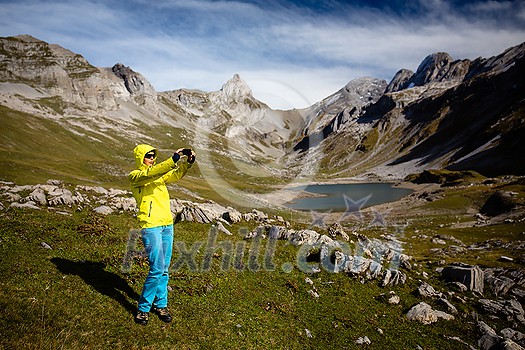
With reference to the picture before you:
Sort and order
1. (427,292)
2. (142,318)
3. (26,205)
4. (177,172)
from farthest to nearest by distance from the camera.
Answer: (26,205) < (427,292) < (177,172) < (142,318)

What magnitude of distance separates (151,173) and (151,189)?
0.97 metres

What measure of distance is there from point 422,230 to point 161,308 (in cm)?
7895

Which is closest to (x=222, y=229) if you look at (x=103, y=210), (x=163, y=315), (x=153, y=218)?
(x=103, y=210)

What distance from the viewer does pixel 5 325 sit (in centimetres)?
873

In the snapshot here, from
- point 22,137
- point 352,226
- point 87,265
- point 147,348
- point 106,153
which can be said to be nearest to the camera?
point 147,348

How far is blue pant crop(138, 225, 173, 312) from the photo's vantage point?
11.3 meters

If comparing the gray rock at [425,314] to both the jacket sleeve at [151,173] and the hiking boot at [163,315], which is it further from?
the jacket sleeve at [151,173]

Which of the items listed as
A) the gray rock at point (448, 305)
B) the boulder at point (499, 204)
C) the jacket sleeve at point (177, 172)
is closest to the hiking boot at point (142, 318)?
the jacket sleeve at point (177, 172)

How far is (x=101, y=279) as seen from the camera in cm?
1437

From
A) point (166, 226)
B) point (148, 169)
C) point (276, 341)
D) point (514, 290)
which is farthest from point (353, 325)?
point (514, 290)

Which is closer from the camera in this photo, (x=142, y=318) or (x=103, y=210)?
(x=142, y=318)

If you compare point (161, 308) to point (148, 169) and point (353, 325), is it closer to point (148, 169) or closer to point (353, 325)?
point (148, 169)

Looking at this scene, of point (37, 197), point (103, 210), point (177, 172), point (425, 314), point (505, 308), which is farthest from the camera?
point (103, 210)

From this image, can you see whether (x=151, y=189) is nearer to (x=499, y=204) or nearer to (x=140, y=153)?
(x=140, y=153)
